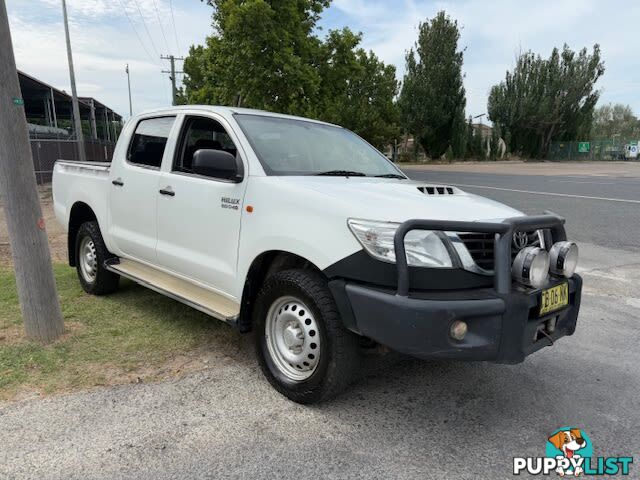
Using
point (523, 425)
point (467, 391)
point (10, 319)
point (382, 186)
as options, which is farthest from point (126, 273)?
A: point (523, 425)

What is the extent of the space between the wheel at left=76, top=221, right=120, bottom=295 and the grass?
0.12m

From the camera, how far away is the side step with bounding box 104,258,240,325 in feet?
11.7

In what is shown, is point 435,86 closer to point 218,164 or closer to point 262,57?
point 262,57

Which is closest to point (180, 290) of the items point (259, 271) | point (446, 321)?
point (259, 271)

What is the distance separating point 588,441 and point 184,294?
2.84 meters

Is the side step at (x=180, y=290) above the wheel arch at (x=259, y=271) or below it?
below

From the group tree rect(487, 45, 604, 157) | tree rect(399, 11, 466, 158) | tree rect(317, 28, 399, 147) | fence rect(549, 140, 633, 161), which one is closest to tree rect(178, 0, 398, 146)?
tree rect(317, 28, 399, 147)

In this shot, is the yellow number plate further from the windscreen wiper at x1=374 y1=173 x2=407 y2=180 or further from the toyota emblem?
the windscreen wiper at x1=374 y1=173 x2=407 y2=180

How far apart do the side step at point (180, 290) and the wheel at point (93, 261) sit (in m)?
0.19

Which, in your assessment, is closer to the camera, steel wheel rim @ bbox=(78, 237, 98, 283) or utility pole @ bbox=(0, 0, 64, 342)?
utility pole @ bbox=(0, 0, 64, 342)

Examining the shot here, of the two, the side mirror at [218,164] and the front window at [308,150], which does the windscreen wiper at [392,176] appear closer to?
the front window at [308,150]

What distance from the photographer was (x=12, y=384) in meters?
3.41

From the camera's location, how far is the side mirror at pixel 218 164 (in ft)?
11.2

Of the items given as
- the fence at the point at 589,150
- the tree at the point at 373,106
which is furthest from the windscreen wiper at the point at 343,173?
the fence at the point at 589,150
